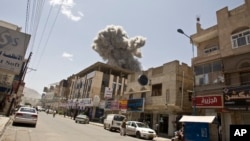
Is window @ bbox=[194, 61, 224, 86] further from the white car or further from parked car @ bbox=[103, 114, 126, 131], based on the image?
the white car

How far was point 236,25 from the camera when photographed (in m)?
17.6

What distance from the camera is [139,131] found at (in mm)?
18797

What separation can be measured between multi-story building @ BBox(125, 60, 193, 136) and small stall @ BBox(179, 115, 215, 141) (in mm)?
7230

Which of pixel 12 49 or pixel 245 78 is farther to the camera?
pixel 245 78

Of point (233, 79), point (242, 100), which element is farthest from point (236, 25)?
point (242, 100)

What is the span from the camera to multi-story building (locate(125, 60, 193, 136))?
75.4 feet

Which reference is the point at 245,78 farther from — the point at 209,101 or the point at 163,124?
the point at 163,124

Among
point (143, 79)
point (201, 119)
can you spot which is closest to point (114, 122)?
point (143, 79)

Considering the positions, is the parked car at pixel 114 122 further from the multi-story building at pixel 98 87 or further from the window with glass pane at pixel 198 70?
the multi-story building at pixel 98 87

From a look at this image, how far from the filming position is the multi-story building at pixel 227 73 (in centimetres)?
1586

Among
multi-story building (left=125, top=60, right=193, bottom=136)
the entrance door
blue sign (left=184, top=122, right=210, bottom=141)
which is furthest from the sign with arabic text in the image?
the entrance door

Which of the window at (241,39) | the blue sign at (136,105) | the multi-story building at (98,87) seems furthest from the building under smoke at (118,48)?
the window at (241,39)

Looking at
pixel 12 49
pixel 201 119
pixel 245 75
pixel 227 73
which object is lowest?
pixel 201 119

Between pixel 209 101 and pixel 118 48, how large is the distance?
4719cm
